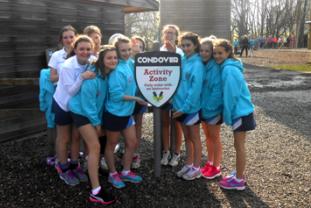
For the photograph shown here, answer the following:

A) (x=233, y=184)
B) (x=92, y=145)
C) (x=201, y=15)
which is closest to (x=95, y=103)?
(x=92, y=145)

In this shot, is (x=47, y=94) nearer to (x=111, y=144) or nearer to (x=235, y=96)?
(x=111, y=144)

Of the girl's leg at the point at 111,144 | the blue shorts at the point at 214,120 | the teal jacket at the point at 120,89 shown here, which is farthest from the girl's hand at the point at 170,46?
the girl's leg at the point at 111,144

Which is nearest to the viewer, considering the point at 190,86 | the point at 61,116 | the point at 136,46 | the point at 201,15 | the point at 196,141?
the point at 61,116

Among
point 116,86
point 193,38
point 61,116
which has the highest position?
point 193,38

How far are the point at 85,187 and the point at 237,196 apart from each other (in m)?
1.75

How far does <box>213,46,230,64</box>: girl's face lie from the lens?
4.31 meters

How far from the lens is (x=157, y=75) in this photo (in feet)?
13.7

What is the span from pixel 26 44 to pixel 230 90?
400cm

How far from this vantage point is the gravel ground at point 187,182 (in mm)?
4148

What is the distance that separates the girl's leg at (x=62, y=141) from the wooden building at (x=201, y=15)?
71.3 feet

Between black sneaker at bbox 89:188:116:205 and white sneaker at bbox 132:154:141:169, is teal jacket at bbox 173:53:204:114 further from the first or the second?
black sneaker at bbox 89:188:116:205

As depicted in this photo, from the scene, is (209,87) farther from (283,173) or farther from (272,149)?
(272,149)

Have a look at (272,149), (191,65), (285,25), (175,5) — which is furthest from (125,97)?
(285,25)

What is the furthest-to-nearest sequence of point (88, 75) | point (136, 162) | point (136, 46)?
1. point (136, 46)
2. point (136, 162)
3. point (88, 75)
